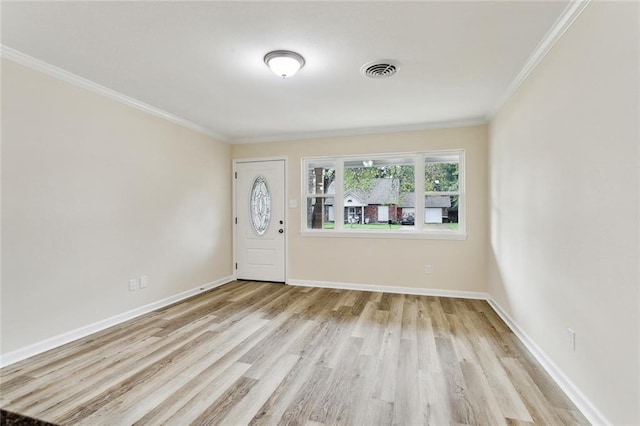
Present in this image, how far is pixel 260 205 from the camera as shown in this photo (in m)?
5.07

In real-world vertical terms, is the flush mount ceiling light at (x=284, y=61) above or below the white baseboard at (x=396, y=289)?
above

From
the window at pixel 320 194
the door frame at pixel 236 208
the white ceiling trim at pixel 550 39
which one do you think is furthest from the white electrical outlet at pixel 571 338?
the door frame at pixel 236 208

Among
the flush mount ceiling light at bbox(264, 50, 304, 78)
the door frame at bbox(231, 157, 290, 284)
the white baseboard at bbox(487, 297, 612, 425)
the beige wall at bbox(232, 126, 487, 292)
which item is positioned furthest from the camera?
the door frame at bbox(231, 157, 290, 284)

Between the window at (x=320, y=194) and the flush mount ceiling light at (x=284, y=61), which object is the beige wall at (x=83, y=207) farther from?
the flush mount ceiling light at (x=284, y=61)

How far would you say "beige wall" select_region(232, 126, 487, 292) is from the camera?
13.3 ft

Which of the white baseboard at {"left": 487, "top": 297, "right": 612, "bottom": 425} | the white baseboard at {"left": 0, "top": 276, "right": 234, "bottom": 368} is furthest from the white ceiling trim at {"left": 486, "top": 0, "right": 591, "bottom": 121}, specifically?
the white baseboard at {"left": 0, "top": 276, "right": 234, "bottom": 368}

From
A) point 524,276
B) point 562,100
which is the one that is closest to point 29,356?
point 524,276

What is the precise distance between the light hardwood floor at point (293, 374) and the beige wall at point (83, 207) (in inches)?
16.9

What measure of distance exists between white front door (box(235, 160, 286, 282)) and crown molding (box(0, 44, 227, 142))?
1323mm

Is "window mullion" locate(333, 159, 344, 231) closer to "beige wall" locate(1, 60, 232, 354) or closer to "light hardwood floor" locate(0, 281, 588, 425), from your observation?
"light hardwood floor" locate(0, 281, 588, 425)

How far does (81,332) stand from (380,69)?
147 inches

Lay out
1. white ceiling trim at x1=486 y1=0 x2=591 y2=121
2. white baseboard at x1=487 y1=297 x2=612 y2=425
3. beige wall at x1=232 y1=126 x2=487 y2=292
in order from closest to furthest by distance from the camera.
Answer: white baseboard at x1=487 y1=297 x2=612 y2=425 < white ceiling trim at x1=486 y1=0 x2=591 y2=121 < beige wall at x1=232 y1=126 x2=487 y2=292

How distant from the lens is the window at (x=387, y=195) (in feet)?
13.9

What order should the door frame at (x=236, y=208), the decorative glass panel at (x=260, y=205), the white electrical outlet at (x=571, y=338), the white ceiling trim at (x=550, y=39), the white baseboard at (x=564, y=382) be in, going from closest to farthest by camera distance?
the white baseboard at (x=564, y=382) < the white ceiling trim at (x=550, y=39) < the white electrical outlet at (x=571, y=338) < the door frame at (x=236, y=208) < the decorative glass panel at (x=260, y=205)
